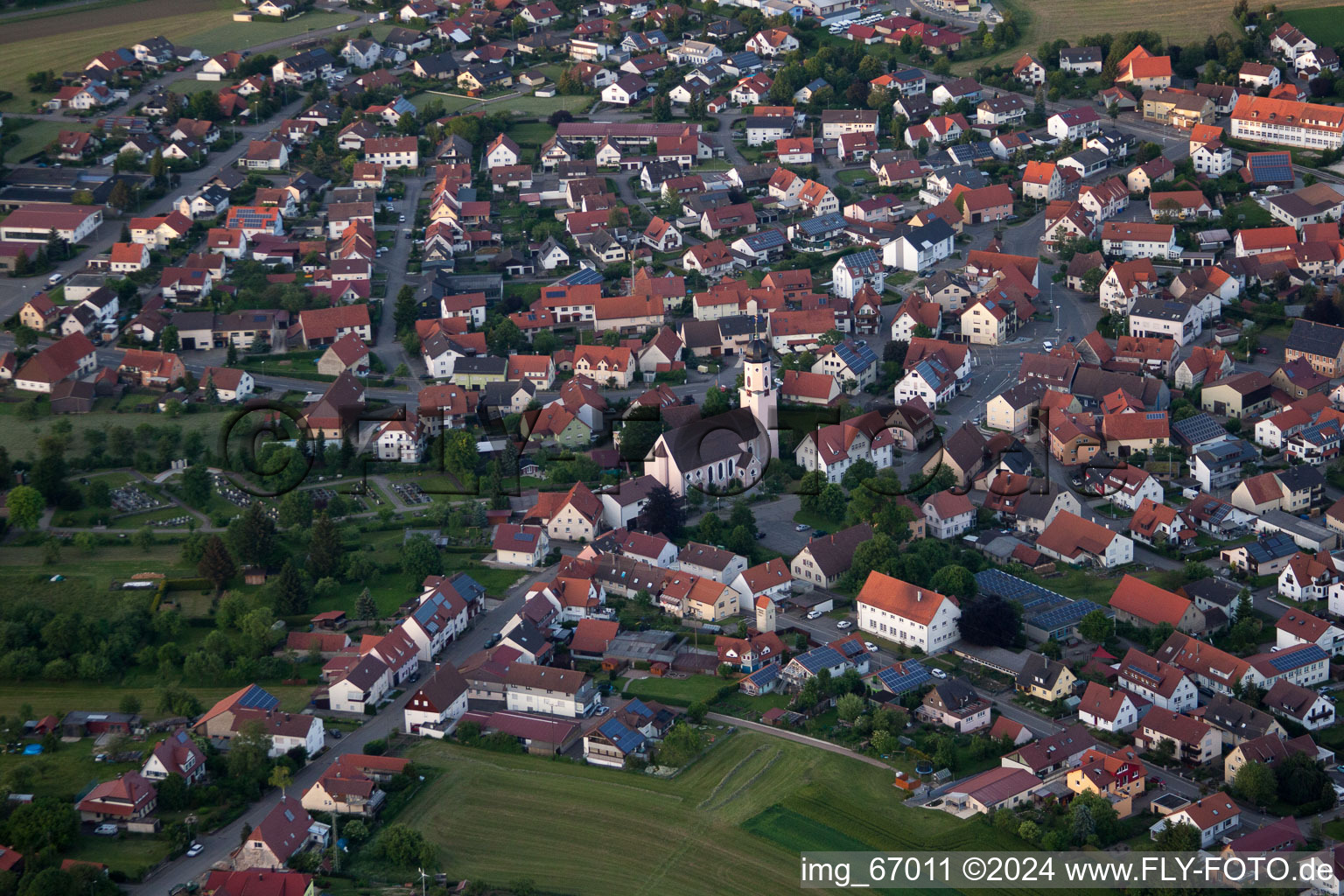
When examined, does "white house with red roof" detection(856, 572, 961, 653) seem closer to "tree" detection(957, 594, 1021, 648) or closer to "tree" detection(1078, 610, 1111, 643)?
"tree" detection(957, 594, 1021, 648)

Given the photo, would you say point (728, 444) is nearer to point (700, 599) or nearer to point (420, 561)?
point (700, 599)

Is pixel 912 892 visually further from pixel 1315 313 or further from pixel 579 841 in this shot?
pixel 1315 313

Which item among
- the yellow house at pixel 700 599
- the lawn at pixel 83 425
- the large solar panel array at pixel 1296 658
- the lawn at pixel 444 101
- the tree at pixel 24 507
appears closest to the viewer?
the large solar panel array at pixel 1296 658

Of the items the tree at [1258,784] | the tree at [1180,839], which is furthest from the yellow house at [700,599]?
the tree at [1258,784]

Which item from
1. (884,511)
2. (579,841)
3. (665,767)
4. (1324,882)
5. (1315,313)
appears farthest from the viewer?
(1315,313)

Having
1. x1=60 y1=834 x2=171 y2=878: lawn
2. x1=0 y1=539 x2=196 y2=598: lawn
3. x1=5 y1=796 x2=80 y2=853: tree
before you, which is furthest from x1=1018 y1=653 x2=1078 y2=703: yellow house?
x1=0 y1=539 x2=196 y2=598: lawn

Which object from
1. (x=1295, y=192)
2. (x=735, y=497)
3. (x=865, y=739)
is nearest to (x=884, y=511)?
(x=735, y=497)

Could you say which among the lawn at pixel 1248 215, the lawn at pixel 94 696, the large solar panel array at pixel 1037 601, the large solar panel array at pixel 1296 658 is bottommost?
the large solar panel array at pixel 1037 601

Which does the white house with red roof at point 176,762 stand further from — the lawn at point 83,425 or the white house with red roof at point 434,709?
the lawn at point 83,425
